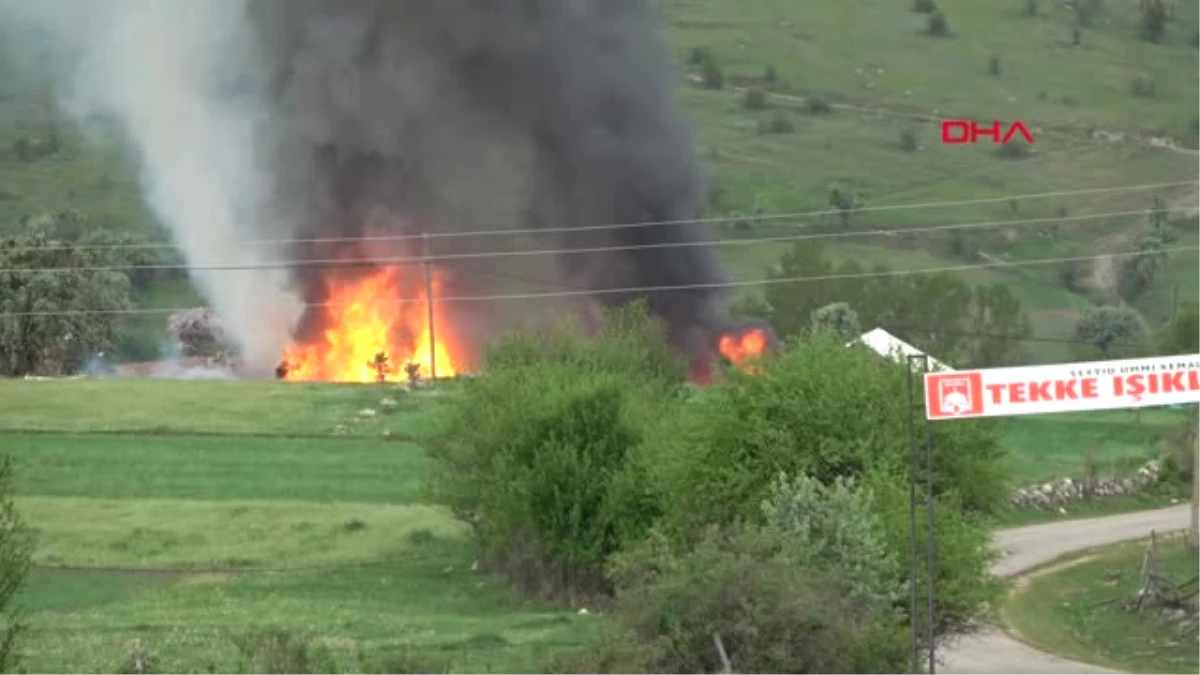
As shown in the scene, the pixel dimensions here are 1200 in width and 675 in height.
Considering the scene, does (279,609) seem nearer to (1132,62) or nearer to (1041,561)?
(1041,561)

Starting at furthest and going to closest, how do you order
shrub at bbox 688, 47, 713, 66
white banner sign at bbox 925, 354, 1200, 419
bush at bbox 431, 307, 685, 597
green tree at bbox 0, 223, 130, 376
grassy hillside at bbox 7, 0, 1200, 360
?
shrub at bbox 688, 47, 713, 66
grassy hillside at bbox 7, 0, 1200, 360
green tree at bbox 0, 223, 130, 376
bush at bbox 431, 307, 685, 597
white banner sign at bbox 925, 354, 1200, 419

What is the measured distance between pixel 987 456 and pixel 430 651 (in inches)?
436

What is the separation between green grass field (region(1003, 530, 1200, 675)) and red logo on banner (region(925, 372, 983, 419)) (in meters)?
11.6

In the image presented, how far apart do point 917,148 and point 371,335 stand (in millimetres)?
85073

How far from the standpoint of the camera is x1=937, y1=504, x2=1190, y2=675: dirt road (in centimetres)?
4244

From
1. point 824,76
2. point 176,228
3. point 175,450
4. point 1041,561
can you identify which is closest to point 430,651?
point 1041,561

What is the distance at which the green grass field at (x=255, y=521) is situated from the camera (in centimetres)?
4362

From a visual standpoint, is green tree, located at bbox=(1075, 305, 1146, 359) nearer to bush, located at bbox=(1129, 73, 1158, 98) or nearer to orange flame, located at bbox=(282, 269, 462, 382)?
orange flame, located at bbox=(282, 269, 462, 382)

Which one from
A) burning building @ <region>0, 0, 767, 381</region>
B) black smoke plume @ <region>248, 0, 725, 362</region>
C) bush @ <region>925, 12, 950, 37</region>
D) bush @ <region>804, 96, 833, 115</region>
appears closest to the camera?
burning building @ <region>0, 0, 767, 381</region>

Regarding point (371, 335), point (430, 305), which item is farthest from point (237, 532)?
point (371, 335)

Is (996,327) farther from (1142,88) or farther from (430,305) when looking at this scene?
(1142,88)

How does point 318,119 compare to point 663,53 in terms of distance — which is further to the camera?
point 663,53

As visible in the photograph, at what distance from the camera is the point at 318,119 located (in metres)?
93.0

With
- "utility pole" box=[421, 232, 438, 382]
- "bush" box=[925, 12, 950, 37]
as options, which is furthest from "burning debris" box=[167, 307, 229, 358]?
"bush" box=[925, 12, 950, 37]
